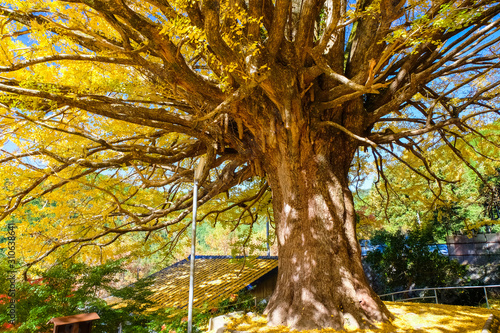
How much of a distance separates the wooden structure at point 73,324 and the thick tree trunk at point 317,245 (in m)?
2.20

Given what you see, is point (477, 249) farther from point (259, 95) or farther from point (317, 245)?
point (259, 95)

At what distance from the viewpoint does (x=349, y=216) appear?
174 inches

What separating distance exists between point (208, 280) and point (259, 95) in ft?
25.1

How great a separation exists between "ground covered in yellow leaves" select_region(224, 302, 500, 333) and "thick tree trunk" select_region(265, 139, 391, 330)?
0.59 ft

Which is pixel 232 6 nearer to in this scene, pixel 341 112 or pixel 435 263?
pixel 341 112

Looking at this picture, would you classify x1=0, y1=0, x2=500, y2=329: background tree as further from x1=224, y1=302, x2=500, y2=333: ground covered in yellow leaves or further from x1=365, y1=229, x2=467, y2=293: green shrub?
x1=365, y1=229, x2=467, y2=293: green shrub

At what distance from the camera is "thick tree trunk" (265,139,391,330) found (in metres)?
3.75

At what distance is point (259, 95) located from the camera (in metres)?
4.38

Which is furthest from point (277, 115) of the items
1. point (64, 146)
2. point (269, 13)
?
point (64, 146)

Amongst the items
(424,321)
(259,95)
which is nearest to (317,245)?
(424,321)

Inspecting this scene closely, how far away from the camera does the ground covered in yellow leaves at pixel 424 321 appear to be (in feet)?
11.5

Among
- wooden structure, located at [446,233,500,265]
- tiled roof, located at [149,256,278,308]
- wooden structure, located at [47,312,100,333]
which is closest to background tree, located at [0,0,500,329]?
wooden structure, located at [47,312,100,333]

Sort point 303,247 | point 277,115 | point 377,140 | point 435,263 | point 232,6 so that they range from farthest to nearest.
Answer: point 435,263 < point 377,140 < point 277,115 < point 303,247 < point 232,6

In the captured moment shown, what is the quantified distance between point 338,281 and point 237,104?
2812 mm
